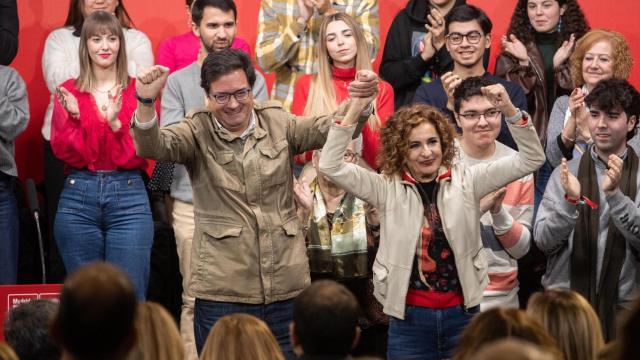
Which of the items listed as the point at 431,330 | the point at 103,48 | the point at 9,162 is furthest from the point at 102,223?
the point at 431,330

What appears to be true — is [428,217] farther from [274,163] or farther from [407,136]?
[274,163]

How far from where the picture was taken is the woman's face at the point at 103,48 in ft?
20.3

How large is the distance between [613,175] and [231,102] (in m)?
1.91

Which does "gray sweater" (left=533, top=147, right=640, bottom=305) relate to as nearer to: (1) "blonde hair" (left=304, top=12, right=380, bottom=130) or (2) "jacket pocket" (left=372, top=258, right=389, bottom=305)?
(1) "blonde hair" (left=304, top=12, right=380, bottom=130)

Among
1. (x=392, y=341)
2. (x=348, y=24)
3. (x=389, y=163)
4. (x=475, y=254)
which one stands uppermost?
(x=348, y=24)

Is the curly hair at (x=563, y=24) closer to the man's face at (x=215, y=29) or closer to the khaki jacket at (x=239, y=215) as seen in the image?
the man's face at (x=215, y=29)

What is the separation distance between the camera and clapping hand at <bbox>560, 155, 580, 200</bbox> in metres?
5.56

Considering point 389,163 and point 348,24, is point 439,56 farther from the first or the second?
point 389,163

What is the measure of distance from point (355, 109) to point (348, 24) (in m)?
1.70

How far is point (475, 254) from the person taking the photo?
500cm

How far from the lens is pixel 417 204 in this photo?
5012 millimetres

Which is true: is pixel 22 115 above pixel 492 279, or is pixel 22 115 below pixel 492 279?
above

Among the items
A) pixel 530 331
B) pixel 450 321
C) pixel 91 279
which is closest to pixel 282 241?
pixel 450 321

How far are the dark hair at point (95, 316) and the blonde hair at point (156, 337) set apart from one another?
29.9 inches
